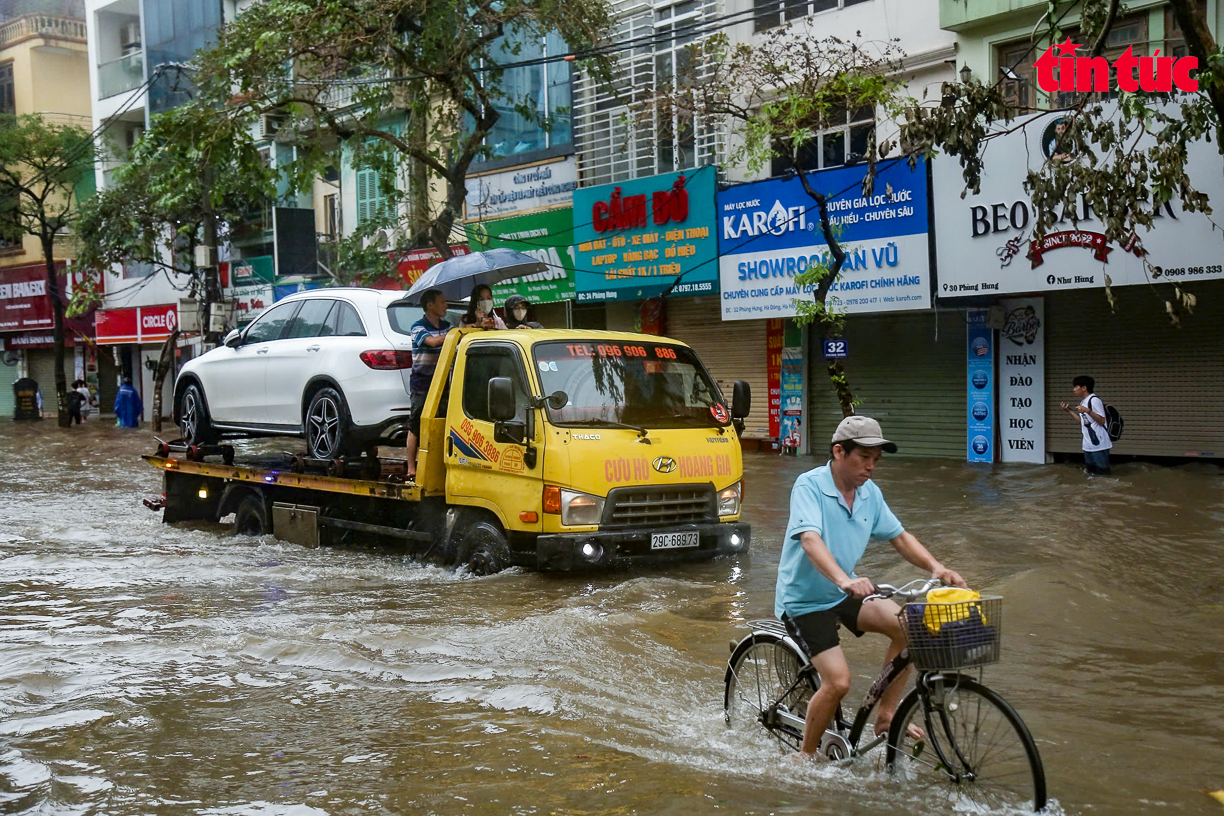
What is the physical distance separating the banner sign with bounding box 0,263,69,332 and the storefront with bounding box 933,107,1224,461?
103 feet

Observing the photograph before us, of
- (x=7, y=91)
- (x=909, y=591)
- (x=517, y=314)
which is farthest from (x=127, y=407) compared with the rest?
(x=909, y=591)

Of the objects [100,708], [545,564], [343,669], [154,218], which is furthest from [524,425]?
[154,218]

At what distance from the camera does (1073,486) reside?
14234mm

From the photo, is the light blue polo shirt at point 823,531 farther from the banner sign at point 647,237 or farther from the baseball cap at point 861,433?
the banner sign at point 647,237

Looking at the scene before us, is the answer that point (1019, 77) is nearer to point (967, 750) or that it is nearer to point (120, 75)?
point (967, 750)

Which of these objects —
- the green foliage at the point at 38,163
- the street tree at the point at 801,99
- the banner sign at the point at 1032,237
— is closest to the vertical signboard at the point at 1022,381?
the banner sign at the point at 1032,237

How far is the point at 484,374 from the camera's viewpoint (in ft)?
31.7

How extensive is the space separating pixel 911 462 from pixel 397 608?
10.8m

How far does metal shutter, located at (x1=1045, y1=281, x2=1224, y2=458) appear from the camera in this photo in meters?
14.9

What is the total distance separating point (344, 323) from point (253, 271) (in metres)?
22.3

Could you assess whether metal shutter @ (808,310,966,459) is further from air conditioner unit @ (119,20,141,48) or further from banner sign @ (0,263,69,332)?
banner sign @ (0,263,69,332)

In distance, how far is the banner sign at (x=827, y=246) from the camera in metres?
16.8

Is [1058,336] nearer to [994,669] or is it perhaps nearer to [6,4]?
[994,669]

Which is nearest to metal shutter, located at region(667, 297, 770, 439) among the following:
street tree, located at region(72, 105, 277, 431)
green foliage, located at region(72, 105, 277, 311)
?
street tree, located at region(72, 105, 277, 431)
